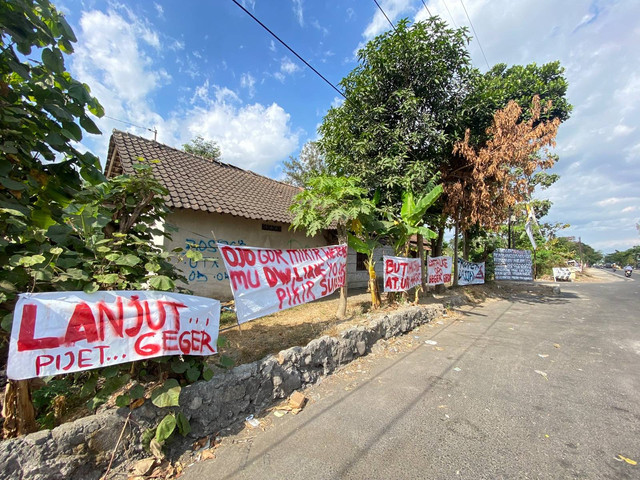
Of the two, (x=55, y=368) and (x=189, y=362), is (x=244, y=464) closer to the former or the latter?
(x=189, y=362)

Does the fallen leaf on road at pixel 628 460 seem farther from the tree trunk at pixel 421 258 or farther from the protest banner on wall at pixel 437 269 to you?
the protest banner on wall at pixel 437 269

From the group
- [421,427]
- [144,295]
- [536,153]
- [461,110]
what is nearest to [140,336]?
[144,295]

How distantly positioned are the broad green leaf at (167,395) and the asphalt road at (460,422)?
Answer: 0.63 meters

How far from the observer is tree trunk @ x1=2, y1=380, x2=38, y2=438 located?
6.97ft

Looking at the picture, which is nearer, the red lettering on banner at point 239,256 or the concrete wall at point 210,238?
the red lettering on banner at point 239,256

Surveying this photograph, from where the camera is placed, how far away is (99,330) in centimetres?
228

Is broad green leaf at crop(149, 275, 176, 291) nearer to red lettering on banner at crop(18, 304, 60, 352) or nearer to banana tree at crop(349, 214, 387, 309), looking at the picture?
red lettering on banner at crop(18, 304, 60, 352)

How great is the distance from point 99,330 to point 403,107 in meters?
8.64

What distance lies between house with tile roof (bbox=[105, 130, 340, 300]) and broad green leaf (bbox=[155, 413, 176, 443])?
172 inches

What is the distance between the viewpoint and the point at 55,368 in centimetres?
207

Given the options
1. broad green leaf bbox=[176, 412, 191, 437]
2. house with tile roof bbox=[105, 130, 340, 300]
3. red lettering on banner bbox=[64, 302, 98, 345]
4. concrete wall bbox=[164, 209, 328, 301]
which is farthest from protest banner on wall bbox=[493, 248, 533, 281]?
red lettering on banner bbox=[64, 302, 98, 345]

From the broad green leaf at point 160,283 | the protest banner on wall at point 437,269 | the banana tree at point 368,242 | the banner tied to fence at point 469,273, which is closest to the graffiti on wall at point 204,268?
the banana tree at point 368,242

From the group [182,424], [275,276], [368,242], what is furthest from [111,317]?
[368,242]

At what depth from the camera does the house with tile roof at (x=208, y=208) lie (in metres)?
7.29
